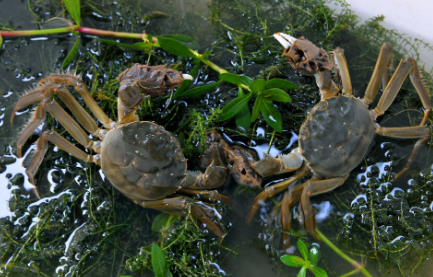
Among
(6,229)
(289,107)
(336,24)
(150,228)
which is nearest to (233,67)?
(289,107)

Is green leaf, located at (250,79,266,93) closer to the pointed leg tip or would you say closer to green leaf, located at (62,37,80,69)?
the pointed leg tip

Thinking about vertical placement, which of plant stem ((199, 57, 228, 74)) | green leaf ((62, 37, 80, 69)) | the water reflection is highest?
plant stem ((199, 57, 228, 74))

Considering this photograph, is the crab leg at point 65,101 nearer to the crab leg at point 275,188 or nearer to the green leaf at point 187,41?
the green leaf at point 187,41

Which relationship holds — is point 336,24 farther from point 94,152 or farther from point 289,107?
point 94,152

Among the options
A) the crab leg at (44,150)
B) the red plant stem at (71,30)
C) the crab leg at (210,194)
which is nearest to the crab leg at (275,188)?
the crab leg at (210,194)

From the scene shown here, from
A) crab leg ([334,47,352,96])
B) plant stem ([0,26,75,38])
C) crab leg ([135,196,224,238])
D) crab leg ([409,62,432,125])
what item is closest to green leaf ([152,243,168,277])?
crab leg ([135,196,224,238])

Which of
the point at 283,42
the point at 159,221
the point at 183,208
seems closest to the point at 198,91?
the point at 283,42

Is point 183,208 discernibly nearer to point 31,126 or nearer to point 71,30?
point 31,126
